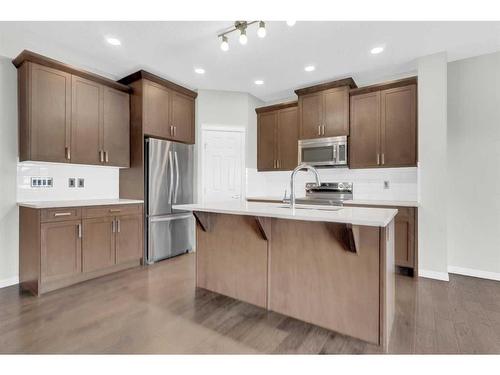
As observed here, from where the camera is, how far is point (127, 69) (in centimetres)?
344

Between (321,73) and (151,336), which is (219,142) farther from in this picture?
(151,336)

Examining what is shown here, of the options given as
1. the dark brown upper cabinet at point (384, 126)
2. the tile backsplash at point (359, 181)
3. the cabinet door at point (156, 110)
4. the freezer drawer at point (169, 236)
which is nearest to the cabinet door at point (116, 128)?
the cabinet door at point (156, 110)

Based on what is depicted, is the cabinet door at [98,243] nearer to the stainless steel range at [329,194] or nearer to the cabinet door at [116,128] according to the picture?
the cabinet door at [116,128]

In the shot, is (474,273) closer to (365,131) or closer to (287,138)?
(365,131)

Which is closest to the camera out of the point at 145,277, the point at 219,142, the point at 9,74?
the point at 9,74

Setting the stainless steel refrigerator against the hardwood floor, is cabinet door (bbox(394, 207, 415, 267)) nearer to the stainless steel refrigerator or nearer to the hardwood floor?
the hardwood floor

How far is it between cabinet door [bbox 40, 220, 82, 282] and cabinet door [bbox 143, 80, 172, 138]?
5.06ft

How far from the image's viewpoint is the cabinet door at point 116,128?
333 cm

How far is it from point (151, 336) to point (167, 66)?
10.4 ft

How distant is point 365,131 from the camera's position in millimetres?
3617

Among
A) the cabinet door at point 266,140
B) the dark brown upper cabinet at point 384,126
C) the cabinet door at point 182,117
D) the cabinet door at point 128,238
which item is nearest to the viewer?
the cabinet door at point 128,238

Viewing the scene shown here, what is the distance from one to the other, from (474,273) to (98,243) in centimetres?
452

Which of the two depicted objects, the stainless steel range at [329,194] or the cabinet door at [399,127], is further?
the stainless steel range at [329,194]
